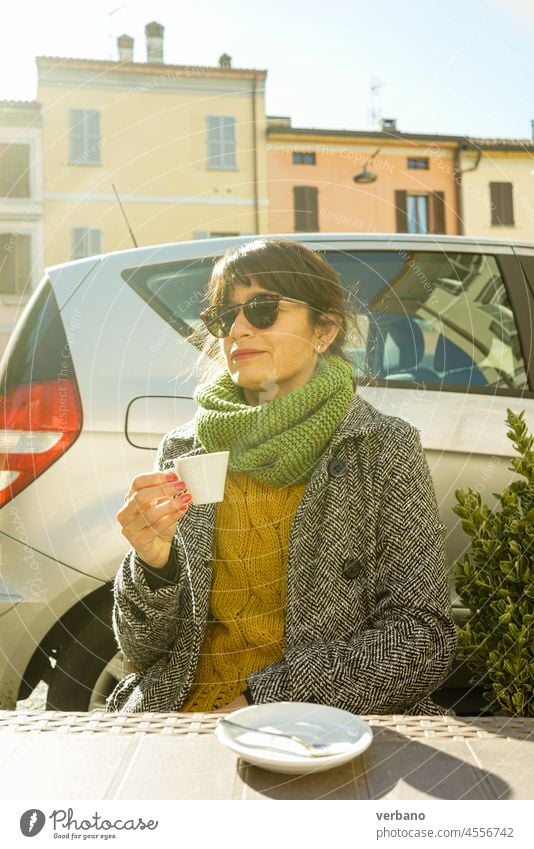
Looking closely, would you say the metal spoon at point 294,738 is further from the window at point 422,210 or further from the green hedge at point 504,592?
the window at point 422,210

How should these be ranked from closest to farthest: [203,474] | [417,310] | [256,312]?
[203,474], [256,312], [417,310]

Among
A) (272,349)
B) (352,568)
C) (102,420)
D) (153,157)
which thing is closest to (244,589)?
(352,568)

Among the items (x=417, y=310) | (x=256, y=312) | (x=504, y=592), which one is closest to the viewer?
(x=504, y=592)

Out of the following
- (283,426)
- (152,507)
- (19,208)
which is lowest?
(152,507)

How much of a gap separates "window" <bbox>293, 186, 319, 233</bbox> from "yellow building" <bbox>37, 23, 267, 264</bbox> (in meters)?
0.09

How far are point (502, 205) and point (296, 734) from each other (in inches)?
67.0

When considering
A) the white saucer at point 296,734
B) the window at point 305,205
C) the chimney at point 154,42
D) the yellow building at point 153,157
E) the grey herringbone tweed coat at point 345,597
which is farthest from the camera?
the window at point 305,205

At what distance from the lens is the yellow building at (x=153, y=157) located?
2.05m

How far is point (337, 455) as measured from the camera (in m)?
1.87

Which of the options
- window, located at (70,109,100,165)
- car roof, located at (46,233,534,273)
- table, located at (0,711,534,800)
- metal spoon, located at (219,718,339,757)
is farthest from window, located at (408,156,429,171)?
metal spoon, located at (219,718,339,757)

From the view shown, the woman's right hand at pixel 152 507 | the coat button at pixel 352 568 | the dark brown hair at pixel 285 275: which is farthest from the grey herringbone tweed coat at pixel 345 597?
the dark brown hair at pixel 285 275

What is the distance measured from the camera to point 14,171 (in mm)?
2105

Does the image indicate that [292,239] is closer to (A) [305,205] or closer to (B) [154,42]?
(A) [305,205]

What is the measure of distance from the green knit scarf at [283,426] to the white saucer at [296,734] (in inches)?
27.1
